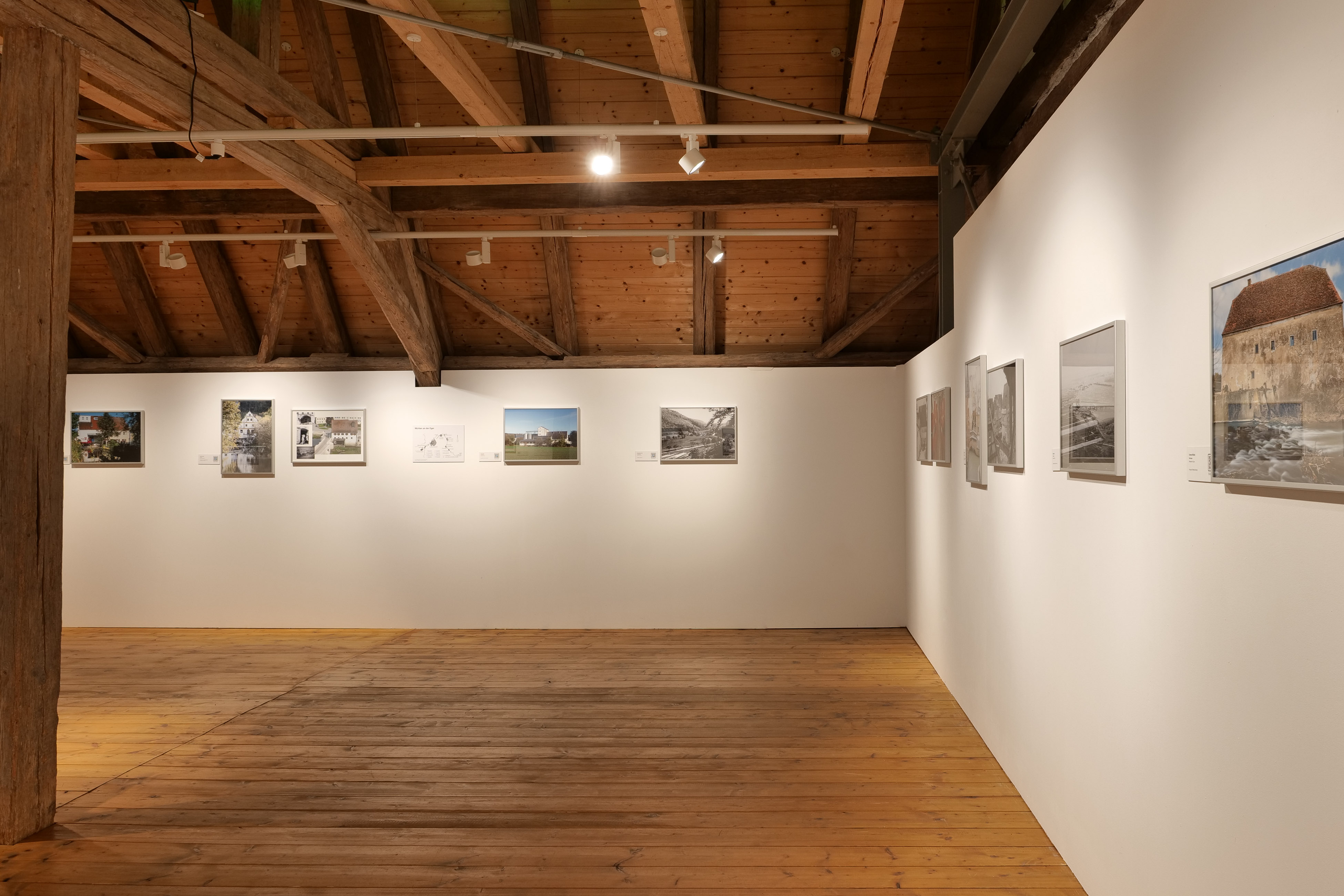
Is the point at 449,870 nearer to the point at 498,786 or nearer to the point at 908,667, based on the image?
the point at 498,786

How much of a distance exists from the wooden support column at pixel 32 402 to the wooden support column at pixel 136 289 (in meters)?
4.89

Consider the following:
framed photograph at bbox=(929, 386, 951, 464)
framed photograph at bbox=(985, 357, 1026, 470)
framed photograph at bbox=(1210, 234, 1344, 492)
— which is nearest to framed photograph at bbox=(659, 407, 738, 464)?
framed photograph at bbox=(929, 386, 951, 464)

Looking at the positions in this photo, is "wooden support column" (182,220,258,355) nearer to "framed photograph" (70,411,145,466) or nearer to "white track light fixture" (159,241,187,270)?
"white track light fixture" (159,241,187,270)

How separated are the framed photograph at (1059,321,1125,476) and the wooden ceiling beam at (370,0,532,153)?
11.8ft

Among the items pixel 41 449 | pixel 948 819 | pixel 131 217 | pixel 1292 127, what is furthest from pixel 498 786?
pixel 131 217

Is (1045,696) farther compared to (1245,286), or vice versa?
(1045,696)

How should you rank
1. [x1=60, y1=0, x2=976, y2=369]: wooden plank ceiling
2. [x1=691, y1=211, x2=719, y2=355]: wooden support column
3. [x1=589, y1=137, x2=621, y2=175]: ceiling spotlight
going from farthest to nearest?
[x1=691, y1=211, x2=719, y2=355]: wooden support column, [x1=60, y1=0, x2=976, y2=369]: wooden plank ceiling, [x1=589, y1=137, x2=621, y2=175]: ceiling spotlight

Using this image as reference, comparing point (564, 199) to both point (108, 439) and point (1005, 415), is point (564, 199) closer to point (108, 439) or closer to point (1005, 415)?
point (1005, 415)

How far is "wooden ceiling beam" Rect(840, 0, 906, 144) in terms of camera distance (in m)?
4.10

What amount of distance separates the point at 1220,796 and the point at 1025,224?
2.70 m

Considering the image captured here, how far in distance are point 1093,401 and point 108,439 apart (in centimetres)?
997

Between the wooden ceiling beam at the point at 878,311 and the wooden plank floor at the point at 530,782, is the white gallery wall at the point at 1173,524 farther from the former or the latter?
the wooden ceiling beam at the point at 878,311

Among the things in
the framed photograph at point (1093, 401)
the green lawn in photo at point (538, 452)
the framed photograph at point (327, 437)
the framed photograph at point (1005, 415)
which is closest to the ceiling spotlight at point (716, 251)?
the green lawn in photo at point (538, 452)

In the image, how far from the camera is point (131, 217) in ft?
24.4
